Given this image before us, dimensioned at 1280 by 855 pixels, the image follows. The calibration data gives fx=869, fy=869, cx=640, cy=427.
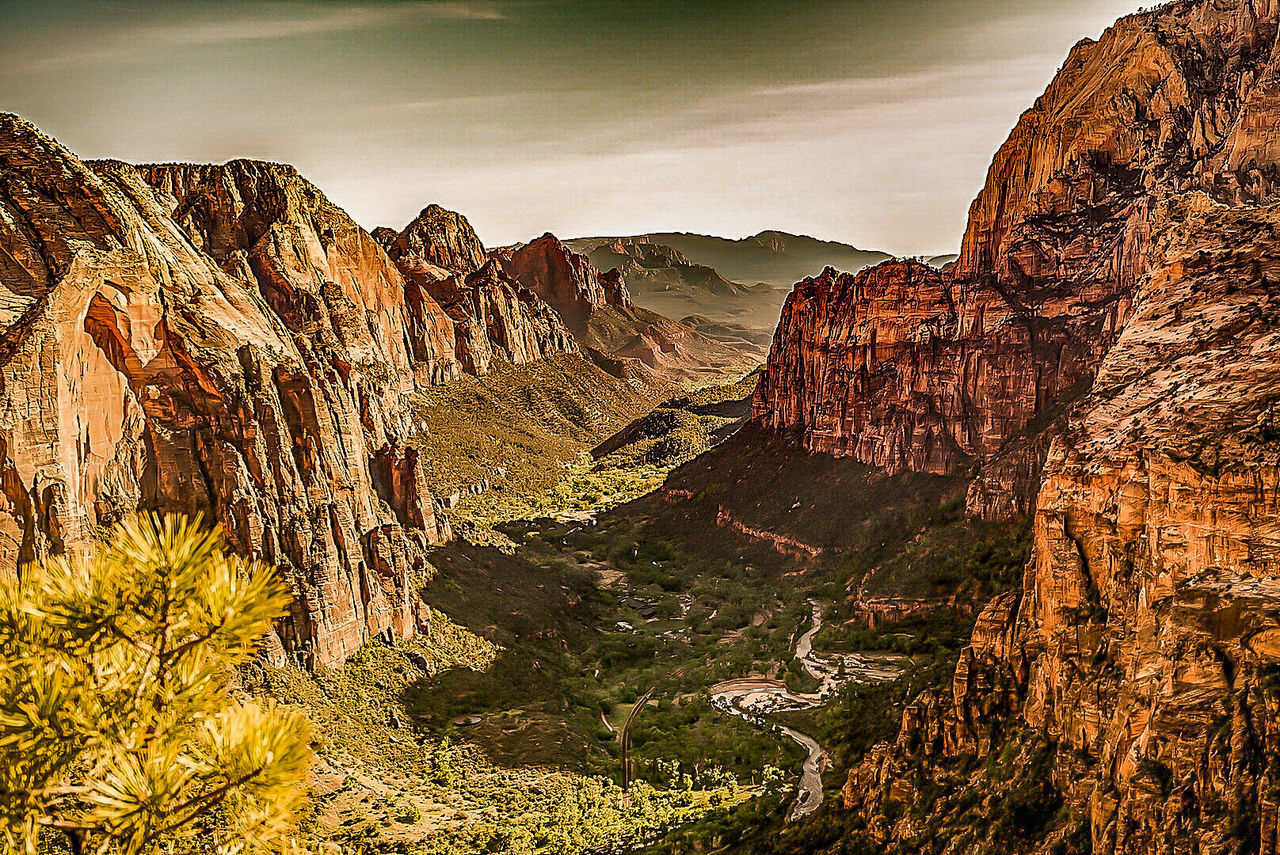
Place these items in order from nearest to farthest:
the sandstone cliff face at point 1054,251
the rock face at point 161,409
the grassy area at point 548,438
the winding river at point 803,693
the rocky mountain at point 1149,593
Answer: the rocky mountain at point 1149,593
the rock face at point 161,409
the winding river at point 803,693
the sandstone cliff face at point 1054,251
the grassy area at point 548,438

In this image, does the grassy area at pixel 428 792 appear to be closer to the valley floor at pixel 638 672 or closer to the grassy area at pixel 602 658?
the valley floor at pixel 638 672

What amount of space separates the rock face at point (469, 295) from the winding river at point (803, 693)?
8785 cm

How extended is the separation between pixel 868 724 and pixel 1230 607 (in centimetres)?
2422

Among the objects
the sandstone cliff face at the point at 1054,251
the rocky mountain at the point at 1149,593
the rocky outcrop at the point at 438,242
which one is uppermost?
the rocky outcrop at the point at 438,242

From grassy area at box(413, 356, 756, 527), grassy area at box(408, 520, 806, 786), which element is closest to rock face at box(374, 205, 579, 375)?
grassy area at box(413, 356, 756, 527)

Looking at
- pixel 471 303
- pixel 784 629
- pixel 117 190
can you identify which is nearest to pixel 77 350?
pixel 117 190

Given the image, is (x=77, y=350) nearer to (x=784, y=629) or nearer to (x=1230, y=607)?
(x=1230, y=607)

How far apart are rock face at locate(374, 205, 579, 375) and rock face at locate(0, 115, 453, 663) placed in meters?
82.6

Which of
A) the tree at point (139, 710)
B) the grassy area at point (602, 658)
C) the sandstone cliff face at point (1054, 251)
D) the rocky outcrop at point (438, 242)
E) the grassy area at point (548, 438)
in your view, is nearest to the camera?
the tree at point (139, 710)

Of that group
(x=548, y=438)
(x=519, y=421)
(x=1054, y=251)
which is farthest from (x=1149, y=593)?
(x=519, y=421)

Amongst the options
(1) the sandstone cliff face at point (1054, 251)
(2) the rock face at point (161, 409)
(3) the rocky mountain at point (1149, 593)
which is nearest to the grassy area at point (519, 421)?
(1) the sandstone cliff face at point (1054, 251)

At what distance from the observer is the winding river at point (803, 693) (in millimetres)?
44688

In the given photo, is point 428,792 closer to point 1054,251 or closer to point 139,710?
point 139,710

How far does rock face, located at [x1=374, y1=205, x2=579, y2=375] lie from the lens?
459 feet
